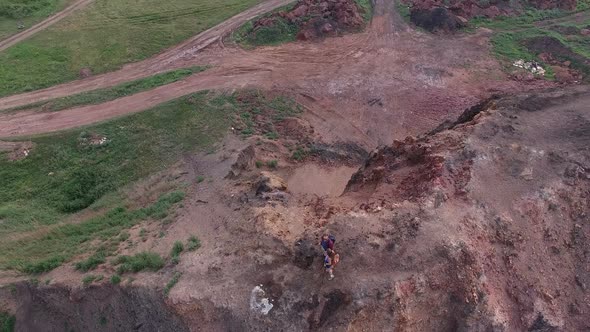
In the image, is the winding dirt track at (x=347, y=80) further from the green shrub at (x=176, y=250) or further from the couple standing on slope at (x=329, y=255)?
the couple standing on slope at (x=329, y=255)

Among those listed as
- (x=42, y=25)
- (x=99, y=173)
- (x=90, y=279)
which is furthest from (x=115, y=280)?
(x=42, y=25)

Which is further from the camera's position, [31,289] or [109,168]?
[109,168]

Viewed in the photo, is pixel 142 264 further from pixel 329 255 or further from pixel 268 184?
pixel 329 255

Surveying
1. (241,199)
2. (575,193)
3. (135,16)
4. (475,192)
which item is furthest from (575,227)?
(135,16)

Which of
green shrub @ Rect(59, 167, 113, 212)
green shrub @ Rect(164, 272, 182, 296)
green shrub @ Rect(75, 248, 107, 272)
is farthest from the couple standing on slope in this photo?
green shrub @ Rect(59, 167, 113, 212)

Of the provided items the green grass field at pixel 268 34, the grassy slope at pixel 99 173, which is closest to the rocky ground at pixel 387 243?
the grassy slope at pixel 99 173

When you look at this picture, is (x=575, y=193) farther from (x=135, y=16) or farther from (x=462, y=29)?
(x=135, y=16)
